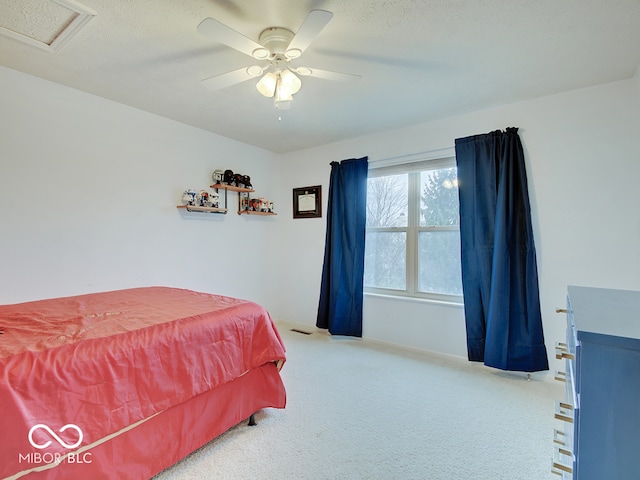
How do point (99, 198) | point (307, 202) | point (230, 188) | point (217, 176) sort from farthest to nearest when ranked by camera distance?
point (307, 202), point (230, 188), point (217, 176), point (99, 198)

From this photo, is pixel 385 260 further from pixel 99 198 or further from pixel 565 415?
pixel 99 198

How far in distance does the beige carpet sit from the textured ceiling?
7.61 feet

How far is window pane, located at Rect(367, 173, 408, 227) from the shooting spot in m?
3.38

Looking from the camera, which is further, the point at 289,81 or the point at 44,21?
the point at 289,81

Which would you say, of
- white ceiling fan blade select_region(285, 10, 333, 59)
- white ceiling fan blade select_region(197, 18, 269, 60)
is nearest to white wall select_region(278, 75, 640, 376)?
white ceiling fan blade select_region(285, 10, 333, 59)

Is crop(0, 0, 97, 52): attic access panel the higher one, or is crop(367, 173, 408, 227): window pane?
crop(0, 0, 97, 52): attic access panel

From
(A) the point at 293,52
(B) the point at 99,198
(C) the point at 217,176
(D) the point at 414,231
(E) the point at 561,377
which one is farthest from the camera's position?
(C) the point at 217,176

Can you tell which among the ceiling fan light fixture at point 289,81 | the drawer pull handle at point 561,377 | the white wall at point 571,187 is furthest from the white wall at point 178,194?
the ceiling fan light fixture at point 289,81

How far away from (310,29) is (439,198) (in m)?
2.24

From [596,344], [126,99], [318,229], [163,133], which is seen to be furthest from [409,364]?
[126,99]

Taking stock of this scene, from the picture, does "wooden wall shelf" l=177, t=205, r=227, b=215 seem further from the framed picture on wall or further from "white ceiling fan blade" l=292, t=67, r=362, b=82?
"white ceiling fan blade" l=292, t=67, r=362, b=82

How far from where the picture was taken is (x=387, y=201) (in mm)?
3496

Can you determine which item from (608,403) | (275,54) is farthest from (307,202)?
(608,403)

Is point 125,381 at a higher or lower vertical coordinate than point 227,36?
lower
